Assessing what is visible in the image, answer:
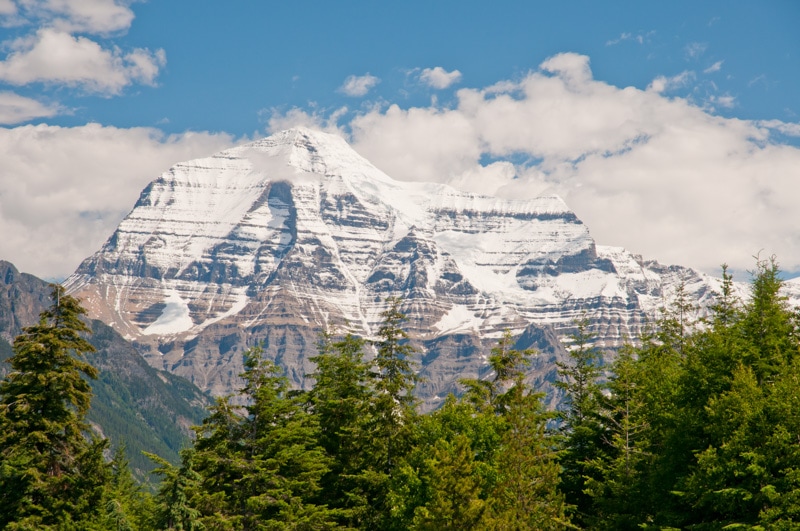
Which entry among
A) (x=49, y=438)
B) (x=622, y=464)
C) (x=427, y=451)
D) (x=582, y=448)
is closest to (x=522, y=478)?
(x=427, y=451)

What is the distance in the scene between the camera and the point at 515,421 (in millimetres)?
53094

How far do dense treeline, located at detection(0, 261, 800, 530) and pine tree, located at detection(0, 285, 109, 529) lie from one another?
10cm

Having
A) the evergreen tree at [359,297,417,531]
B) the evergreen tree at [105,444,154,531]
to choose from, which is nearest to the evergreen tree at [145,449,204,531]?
the evergreen tree at [105,444,154,531]

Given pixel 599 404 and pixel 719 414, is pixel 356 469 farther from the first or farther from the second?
pixel 719 414

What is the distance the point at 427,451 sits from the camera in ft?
175

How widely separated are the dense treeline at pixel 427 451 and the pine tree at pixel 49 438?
0.32 feet

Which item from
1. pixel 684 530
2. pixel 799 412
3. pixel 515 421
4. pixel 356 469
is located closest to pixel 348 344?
pixel 356 469

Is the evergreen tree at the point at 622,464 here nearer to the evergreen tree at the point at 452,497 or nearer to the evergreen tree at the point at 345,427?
the evergreen tree at the point at 452,497

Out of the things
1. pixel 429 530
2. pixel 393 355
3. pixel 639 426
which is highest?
pixel 393 355

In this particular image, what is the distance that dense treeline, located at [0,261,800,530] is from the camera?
45.0m

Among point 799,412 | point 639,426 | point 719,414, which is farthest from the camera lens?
point 639,426

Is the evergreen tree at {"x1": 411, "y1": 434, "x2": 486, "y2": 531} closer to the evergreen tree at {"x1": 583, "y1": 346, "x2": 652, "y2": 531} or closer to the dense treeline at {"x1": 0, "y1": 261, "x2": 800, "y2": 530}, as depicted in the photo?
the dense treeline at {"x1": 0, "y1": 261, "x2": 800, "y2": 530}

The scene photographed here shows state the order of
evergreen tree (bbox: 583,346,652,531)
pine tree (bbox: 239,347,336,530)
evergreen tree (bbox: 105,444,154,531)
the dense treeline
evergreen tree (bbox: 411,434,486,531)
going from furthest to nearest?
Result: evergreen tree (bbox: 105,444,154,531) → pine tree (bbox: 239,347,336,530) → evergreen tree (bbox: 583,346,652,531) → evergreen tree (bbox: 411,434,486,531) → the dense treeline

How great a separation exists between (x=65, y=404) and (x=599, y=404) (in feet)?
114
